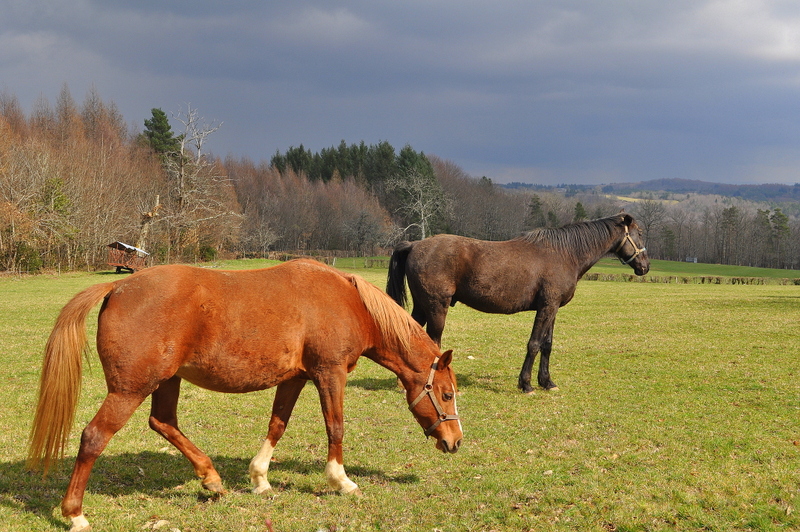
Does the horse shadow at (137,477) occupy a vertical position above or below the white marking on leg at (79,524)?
below

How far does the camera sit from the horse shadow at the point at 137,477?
445 cm

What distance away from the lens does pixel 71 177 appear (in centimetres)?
4231

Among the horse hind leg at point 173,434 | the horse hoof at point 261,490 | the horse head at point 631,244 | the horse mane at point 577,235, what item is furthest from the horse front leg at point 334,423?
the horse head at point 631,244

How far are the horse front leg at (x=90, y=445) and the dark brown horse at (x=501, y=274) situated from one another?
488cm

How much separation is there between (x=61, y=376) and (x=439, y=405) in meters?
2.82

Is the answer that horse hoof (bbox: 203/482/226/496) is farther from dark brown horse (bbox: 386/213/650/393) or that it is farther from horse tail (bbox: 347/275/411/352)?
dark brown horse (bbox: 386/213/650/393)

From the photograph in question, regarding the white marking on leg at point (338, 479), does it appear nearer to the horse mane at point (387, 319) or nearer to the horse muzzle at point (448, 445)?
the horse muzzle at point (448, 445)

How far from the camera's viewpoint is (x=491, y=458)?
559 centimetres

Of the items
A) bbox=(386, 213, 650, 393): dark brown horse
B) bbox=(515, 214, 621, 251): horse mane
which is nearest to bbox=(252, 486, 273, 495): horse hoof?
bbox=(386, 213, 650, 393): dark brown horse

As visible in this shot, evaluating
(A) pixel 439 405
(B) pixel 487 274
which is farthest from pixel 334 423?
(B) pixel 487 274

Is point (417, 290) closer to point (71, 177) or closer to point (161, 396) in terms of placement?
point (161, 396)

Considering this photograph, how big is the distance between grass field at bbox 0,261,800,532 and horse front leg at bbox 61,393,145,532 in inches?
8.0

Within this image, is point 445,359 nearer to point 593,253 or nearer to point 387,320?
point 387,320

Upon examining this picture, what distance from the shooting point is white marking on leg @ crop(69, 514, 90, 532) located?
3.88m
